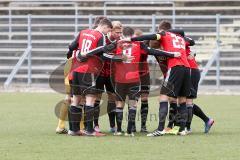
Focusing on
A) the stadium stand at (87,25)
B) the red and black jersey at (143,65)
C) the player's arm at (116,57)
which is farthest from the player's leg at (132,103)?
the stadium stand at (87,25)

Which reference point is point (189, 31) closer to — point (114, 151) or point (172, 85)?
point (172, 85)

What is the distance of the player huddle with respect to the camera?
1320cm

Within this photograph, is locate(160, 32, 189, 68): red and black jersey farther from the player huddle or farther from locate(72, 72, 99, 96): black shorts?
locate(72, 72, 99, 96): black shorts

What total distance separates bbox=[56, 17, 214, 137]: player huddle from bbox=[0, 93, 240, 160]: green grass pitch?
389 mm

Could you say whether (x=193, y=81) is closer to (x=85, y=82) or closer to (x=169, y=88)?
(x=169, y=88)

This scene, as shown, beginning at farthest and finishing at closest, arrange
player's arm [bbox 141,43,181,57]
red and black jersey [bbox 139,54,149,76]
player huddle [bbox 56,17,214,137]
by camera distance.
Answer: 1. red and black jersey [bbox 139,54,149,76]
2. player huddle [bbox 56,17,214,137]
3. player's arm [bbox 141,43,181,57]

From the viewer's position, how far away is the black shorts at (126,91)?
1348 centimetres

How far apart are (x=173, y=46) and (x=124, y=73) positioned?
37.4 inches

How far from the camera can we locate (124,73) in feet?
44.4

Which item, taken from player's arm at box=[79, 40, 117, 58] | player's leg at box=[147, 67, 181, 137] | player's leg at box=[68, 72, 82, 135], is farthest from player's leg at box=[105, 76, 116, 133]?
player's leg at box=[147, 67, 181, 137]

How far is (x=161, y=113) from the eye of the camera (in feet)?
43.5

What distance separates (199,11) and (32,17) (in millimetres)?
6360

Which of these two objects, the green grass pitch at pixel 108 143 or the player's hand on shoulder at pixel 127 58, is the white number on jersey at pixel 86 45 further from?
the green grass pitch at pixel 108 143

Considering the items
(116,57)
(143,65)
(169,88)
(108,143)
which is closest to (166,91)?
(169,88)
